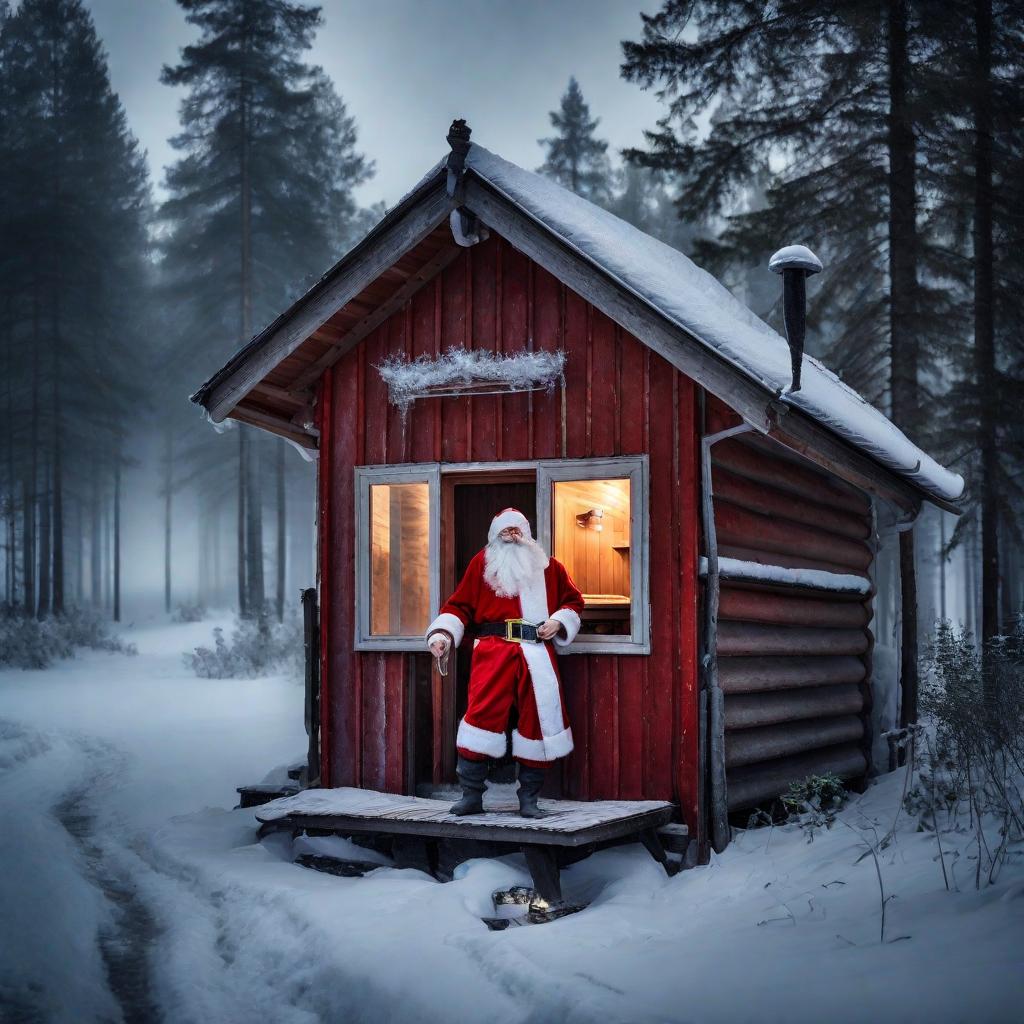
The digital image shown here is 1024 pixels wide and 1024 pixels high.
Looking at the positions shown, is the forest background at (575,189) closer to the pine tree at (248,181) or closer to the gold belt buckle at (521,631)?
the pine tree at (248,181)

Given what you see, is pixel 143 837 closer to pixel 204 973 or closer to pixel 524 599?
pixel 204 973

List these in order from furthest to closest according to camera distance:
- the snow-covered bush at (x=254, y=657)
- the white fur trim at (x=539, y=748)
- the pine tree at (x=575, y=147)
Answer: the pine tree at (x=575, y=147)
the snow-covered bush at (x=254, y=657)
the white fur trim at (x=539, y=748)

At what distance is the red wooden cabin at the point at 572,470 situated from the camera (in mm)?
6879

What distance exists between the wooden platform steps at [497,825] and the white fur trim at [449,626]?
3.92 feet

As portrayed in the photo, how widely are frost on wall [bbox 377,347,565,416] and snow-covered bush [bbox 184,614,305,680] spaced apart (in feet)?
30.9

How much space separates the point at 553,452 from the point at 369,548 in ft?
5.70

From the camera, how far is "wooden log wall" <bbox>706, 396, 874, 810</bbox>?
294 inches

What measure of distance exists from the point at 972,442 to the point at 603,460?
8952mm

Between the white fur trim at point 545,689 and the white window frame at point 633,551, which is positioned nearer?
the white fur trim at point 545,689

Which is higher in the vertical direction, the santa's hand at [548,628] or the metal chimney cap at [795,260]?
the metal chimney cap at [795,260]

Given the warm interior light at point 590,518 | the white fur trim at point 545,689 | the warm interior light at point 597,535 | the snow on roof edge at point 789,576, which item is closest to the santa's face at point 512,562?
the white fur trim at point 545,689

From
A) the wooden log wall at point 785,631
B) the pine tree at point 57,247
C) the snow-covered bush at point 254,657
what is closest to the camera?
the wooden log wall at point 785,631

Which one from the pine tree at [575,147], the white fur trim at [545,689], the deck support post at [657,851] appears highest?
the pine tree at [575,147]

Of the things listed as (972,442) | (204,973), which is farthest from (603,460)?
(972,442)
